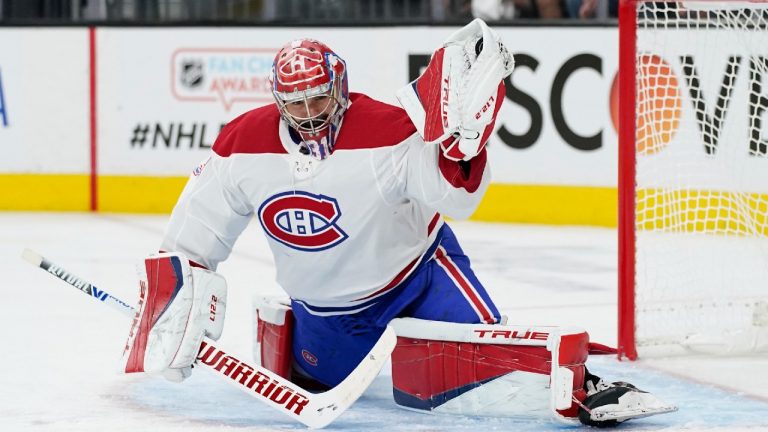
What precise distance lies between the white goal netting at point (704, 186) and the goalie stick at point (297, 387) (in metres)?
1.04

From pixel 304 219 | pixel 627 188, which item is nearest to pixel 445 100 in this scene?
pixel 304 219

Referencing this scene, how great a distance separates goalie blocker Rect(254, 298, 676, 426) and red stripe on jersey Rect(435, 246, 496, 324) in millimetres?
90

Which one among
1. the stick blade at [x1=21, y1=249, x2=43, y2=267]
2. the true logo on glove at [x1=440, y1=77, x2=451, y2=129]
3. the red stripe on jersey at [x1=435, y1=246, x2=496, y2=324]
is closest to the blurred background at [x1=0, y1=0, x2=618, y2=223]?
the red stripe on jersey at [x1=435, y1=246, x2=496, y2=324]

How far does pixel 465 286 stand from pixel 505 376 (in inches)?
10.5

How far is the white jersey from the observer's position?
2.96 meters

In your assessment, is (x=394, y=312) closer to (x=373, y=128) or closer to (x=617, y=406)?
(x=373, y=128)

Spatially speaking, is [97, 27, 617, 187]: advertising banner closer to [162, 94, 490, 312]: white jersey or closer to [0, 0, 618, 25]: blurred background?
[0, 0, 618, 25]: blurred background

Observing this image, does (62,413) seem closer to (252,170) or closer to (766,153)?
(252,170)

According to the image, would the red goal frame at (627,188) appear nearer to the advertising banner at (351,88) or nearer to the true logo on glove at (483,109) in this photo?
the true logo on glove at (483,109)

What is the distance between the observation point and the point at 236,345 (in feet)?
13.1

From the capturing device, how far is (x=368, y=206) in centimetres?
299

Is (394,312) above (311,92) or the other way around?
the other way around

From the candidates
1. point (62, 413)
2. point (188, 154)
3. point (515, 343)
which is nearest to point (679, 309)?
point (515, 343)

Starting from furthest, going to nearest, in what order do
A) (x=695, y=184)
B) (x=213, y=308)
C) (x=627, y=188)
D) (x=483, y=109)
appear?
(x=695, y=184)
(x=627, y=188)
(x=213, y=308)
(x=483, y=109)
